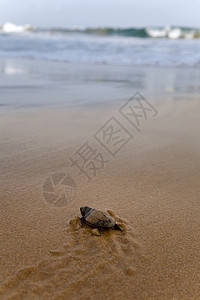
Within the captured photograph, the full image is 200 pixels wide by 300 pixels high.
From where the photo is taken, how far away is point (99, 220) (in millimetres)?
1830

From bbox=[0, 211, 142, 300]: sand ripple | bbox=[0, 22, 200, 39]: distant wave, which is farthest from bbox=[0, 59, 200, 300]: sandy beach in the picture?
bbox=[0, 22, 200, 39]: distant wave

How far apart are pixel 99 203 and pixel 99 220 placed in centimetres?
35

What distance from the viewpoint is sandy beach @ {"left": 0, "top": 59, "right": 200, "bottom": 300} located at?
4.96 ft

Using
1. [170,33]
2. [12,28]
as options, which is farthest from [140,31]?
[12,28]

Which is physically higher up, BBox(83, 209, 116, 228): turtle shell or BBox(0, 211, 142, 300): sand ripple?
BBox(83, 209, 116, 228): turtle shell

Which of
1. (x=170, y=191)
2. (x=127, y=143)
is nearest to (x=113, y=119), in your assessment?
(x=127, y=143)

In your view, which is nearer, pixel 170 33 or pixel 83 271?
pixel 83 271

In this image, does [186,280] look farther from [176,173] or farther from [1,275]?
[176,173]

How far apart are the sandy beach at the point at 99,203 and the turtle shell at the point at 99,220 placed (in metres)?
0.06

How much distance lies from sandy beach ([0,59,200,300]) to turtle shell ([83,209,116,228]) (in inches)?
2.3

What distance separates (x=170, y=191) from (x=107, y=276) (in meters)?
1.05

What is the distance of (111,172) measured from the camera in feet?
8.87

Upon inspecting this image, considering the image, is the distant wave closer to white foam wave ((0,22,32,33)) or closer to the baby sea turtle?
white foam wave ((0,22,32,33))

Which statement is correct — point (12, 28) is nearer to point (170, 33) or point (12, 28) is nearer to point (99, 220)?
point (170, 33)
